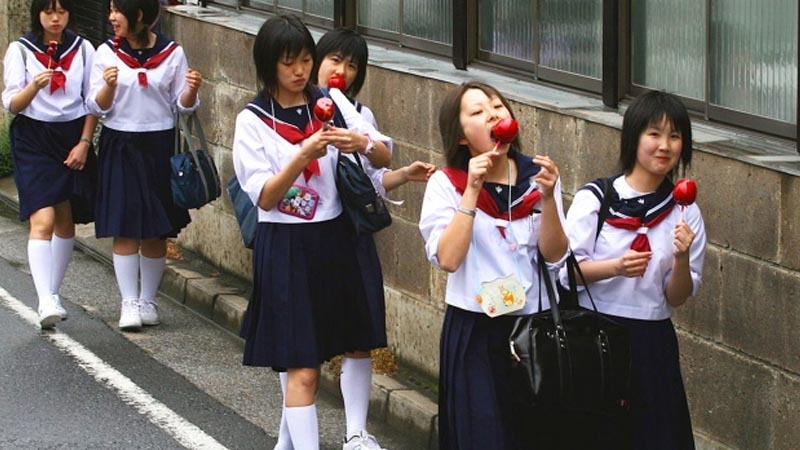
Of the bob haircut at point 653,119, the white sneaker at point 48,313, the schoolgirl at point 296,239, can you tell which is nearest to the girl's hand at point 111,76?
the white sneaker at point 48,313

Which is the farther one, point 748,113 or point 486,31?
point 486,31

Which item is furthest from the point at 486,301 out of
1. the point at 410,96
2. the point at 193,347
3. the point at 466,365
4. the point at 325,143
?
the point at 193,347

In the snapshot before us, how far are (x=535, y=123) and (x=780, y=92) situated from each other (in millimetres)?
1448

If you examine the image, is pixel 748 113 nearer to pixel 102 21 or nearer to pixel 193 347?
pixel 193 347

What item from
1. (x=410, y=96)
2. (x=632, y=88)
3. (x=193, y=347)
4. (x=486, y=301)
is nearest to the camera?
(x=486, y=301)

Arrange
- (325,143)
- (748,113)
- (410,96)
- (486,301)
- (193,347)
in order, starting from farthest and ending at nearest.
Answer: (193,347) → (410,96) → (748,113) → (325,143) → (486,301)

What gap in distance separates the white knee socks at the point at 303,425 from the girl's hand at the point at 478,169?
5.97 feet

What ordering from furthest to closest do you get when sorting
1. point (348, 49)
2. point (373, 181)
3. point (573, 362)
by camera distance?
point (348, 49), point (373, 181), point (573, 362)

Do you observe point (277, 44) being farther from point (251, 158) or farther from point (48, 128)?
point (48, 128)

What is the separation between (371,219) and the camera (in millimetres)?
7320

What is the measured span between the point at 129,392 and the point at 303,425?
202cm

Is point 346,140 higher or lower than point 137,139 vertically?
higher

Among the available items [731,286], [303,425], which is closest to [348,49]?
[303,425]

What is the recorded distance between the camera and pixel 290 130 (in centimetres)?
719
